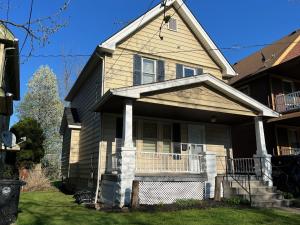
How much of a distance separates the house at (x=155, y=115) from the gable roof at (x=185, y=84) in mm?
35

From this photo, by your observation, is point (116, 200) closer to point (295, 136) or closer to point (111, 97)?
point (111, 97)

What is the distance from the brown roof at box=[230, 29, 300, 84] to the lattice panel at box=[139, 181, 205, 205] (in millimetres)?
10463

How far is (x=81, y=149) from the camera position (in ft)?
48.9

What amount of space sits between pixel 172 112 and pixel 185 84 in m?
1.65

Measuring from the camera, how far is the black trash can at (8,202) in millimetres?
6695

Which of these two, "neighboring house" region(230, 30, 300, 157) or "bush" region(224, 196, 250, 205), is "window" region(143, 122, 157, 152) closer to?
"bush" region(224, 196, 250, 205)

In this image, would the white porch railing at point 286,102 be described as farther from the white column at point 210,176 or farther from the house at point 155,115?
the white column at point 210,176

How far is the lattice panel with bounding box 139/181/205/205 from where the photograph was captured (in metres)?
10.0

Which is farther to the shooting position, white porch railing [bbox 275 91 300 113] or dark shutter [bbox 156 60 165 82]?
white porch railing [bbox 275 91 300 113]

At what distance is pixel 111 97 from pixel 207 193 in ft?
16.5

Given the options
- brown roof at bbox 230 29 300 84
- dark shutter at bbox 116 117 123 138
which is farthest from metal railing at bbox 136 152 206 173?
brown roof at bbox 230 29 300 84

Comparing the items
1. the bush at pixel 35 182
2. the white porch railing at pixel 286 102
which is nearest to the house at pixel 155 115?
the bush at pixel 35 182

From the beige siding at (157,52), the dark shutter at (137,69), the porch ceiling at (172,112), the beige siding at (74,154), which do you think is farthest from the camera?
the beige siding at (74,154)

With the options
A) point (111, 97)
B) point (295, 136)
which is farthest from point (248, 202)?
point (295, 136)
